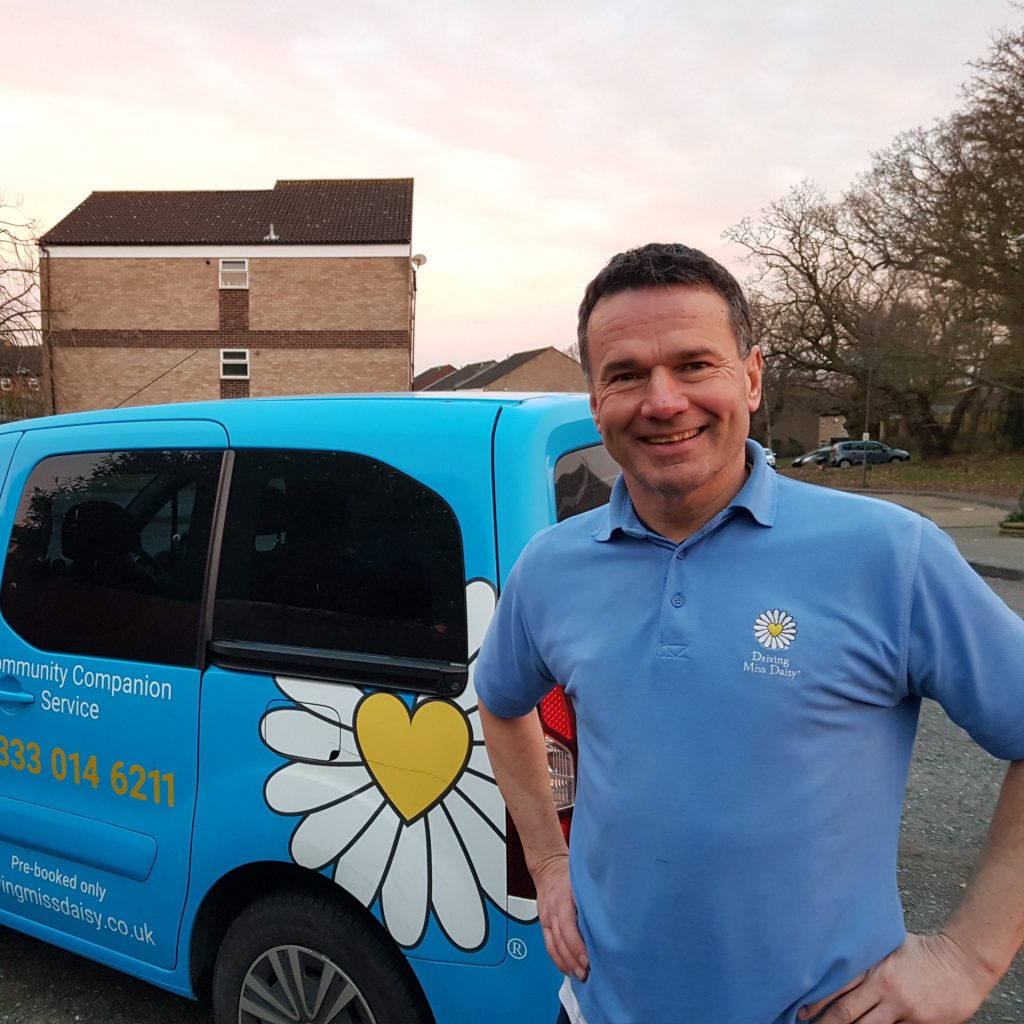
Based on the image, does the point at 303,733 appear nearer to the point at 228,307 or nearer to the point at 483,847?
the point at 483,847

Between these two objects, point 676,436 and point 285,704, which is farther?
point 285,704

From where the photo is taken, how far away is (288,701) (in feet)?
7.05

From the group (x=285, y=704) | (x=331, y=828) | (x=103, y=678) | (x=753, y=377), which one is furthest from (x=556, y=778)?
(x=103, y=678)

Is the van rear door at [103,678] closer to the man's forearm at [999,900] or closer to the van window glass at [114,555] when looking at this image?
the van window glass at [114,555]

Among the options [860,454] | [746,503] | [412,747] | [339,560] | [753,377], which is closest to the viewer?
[746,503]

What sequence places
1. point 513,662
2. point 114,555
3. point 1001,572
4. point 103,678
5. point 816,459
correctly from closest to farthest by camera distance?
1. point 513,662
2. point 103,678
3. point 114,555
4. point 1001,572
5. point 816,459

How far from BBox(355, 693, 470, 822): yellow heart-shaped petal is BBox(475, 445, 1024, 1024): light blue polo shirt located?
0.59 meters

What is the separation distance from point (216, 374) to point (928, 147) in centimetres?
2670

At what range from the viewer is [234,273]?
3438cm

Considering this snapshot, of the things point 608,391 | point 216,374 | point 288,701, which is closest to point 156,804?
point 288,701

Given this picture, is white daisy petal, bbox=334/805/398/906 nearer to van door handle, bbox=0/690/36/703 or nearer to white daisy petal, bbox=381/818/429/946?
white daisy petal, bbox=381/818/429/946

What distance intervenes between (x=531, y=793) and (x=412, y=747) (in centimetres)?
38

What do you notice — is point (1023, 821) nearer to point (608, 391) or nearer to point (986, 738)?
point (986, 738)

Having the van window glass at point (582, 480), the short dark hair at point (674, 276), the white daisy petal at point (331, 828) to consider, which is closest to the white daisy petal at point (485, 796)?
the white daisy petal at point (331, 828)
